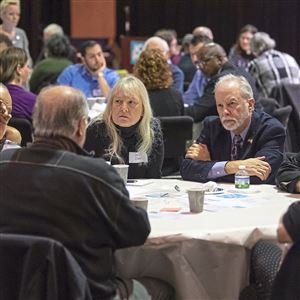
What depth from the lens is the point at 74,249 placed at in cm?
239

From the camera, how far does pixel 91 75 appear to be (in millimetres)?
7320

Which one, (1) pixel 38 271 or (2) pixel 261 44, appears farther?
(2) pixel 261 44

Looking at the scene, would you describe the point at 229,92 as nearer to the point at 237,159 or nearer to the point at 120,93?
the point at 237,159

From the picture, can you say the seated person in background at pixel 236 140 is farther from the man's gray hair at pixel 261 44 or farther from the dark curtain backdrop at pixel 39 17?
the dark curtain backdrop at pixel 39 17

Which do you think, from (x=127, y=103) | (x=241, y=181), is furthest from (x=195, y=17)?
(x=241, y=181)

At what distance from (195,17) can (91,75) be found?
6.37 metres

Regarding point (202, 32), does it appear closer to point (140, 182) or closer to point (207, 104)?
point (207, 104)

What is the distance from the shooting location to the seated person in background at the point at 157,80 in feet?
18.7

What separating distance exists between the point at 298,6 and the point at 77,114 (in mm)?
10454

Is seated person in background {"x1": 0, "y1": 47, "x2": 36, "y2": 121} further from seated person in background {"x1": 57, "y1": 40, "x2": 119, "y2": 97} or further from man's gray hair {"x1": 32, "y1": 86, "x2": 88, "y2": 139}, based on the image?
man's gray hair {"x1": 32, "y1": 86, "x2": 88, "y2": 139}

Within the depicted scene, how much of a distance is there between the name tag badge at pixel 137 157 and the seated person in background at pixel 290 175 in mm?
811

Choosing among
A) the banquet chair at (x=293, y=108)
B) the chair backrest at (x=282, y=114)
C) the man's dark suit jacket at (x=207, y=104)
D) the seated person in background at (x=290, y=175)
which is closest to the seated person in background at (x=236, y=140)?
the seated person in background at (x=290, y=175)

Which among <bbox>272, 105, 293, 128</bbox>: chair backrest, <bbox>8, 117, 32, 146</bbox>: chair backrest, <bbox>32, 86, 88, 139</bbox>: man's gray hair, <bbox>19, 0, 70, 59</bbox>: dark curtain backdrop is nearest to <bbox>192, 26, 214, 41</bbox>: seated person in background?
<bbox>272, 105, 293, 128</bbox>: chair backrest

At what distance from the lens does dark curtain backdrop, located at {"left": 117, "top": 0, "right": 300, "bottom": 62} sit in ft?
41.0
